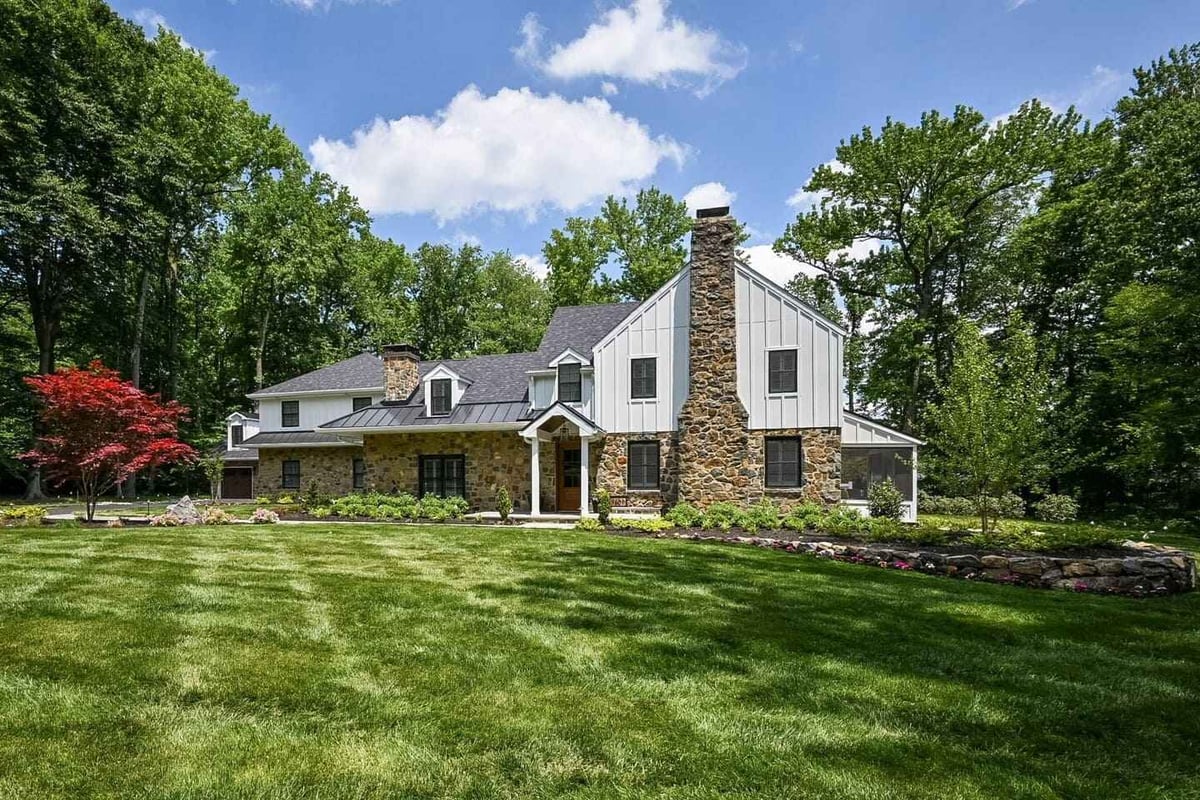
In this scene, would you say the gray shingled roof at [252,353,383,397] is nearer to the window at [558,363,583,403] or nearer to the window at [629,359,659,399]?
the window at [558,363,583,403]

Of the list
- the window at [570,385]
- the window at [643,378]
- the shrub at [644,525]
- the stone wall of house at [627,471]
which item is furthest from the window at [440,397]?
the shrub at [644,525]

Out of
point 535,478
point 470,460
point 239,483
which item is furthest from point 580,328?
point 239,483

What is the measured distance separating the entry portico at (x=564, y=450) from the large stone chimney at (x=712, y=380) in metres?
2.62

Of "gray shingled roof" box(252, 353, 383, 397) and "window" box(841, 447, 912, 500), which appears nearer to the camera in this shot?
"window" box(841, 447, 912, 500)

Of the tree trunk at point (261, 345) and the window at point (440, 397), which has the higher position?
the tree trunk at point (261, 345)

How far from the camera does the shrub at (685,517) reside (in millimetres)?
13359

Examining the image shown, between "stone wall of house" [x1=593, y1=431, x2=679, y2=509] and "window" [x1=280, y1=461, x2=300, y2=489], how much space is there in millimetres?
12965

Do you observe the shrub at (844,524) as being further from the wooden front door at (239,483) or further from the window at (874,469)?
the wooden front door at (239,483)

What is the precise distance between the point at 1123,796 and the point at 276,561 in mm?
9528

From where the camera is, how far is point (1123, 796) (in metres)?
2.90

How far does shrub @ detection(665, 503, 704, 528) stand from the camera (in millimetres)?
13359

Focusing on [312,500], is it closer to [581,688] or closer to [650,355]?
[650,355]

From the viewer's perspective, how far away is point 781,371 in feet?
51.5

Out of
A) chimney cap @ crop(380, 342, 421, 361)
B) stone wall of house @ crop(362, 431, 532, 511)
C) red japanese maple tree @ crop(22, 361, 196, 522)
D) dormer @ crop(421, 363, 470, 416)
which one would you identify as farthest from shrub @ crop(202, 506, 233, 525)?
chimney cap @ crop(380, 342, 421, 361)
